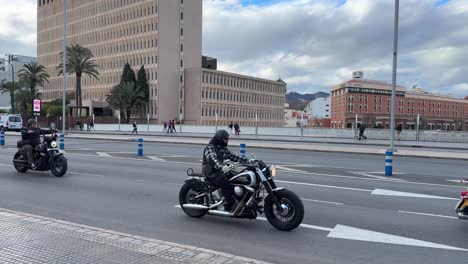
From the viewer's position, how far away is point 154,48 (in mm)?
92750

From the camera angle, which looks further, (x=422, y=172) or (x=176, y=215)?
(x=422, y=172)

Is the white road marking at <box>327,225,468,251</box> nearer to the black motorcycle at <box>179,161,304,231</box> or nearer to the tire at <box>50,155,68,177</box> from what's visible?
the black motorcycle at <box>179,161,304,231</box>

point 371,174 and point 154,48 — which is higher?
point 154,48

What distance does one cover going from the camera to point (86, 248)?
18.0 ft

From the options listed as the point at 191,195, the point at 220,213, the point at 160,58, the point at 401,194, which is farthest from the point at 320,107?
the point at 220,213

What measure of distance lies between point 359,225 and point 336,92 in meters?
111

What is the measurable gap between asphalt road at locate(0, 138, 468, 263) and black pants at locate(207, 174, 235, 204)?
0.45 meters

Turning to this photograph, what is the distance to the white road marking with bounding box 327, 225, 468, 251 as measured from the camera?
6.07 meters

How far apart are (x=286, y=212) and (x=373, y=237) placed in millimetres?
1314

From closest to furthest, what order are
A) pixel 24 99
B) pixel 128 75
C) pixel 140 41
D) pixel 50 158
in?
pixel 50 158
pixel 24 99
pixel 128 75
pixel 140 41

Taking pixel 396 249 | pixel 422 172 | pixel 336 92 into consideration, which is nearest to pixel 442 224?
pixel 396 249

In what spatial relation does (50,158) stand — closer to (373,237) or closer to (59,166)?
(59,166)

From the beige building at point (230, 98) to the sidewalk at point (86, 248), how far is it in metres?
79.3

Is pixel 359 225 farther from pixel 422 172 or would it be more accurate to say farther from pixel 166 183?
pixel 422 172
